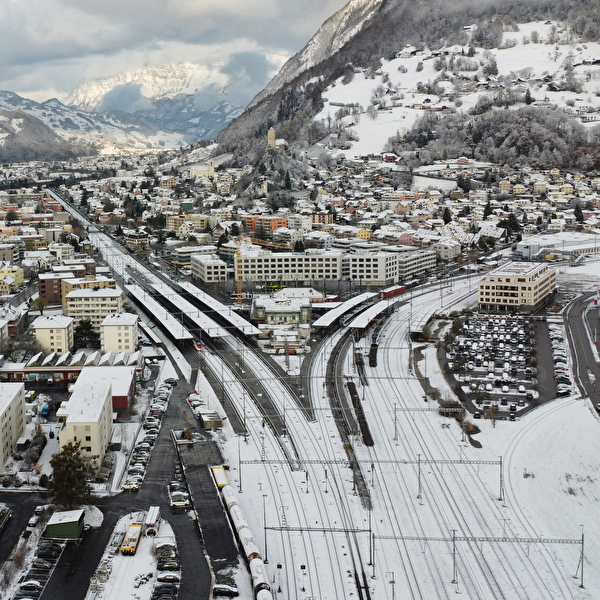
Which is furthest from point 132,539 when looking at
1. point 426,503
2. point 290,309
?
point 290,309

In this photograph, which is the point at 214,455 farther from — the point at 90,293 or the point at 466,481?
the point at 90,293

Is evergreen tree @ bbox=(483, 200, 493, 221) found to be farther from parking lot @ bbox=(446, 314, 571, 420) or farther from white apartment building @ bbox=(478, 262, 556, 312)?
parking lot @ bbox=(446, 314, 571, 420)

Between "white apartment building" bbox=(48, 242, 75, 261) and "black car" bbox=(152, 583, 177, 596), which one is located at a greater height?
"white apartment building" bbox=(48, 242, 75, 261)

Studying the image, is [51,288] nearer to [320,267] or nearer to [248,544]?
[320,267]

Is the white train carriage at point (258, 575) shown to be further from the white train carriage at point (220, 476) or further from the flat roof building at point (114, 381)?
the flat roof building at point (114, 381)

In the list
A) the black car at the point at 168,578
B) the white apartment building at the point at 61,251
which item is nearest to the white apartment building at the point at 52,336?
the black car at the point at 168,578

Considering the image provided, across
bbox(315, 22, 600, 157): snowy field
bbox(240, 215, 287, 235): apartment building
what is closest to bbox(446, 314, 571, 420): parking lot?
bbox(240, 215, 287, 235): apartment building
